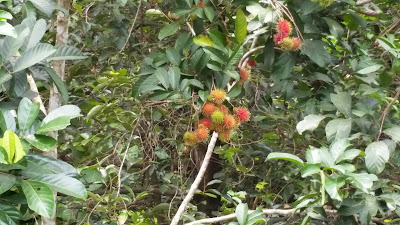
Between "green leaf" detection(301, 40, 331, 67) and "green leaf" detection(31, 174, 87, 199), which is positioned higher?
"green leaf" detection(31, 174, 87, 199)

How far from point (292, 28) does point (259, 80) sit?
1.83 ft

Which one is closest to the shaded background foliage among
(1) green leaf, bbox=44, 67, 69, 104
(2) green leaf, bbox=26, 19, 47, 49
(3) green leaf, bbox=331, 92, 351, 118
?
(3) green leaf, bbox=331, 92, 351, 118

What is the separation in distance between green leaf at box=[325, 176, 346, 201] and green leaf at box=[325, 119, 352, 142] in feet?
0.71

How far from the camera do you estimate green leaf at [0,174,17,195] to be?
857mm

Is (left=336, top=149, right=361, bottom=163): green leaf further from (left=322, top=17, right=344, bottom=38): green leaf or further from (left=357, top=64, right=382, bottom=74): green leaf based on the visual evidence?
(left=322, top=17, right=344, bottom=38): green leaf

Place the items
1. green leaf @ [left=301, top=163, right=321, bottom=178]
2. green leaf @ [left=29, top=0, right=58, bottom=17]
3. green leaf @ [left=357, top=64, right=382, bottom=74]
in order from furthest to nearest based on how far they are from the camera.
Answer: green leaf @ [left=357, top=64, right=382, bottom=74]
green leaf @ [left=29, top=0, right=58, bottom=17]
green leaf @ [left=301, top=163, right=321, bottom=178]

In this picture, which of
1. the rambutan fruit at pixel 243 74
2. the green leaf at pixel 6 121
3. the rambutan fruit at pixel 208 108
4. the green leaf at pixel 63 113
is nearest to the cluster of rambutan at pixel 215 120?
the rambutan fruit at pixel 208 108

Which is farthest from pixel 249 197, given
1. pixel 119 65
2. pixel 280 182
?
pixel 119 65

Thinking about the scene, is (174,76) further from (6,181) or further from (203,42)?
(6,181)

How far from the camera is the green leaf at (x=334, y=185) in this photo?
105 cm

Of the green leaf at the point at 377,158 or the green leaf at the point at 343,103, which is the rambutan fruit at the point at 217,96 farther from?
the green leaf at the point at 377,158

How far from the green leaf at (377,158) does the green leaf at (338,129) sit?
8 centimetres

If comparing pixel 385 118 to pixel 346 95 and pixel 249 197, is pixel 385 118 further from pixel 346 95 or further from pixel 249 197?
pixel 249 197

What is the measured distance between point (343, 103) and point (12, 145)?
891 millimetres
